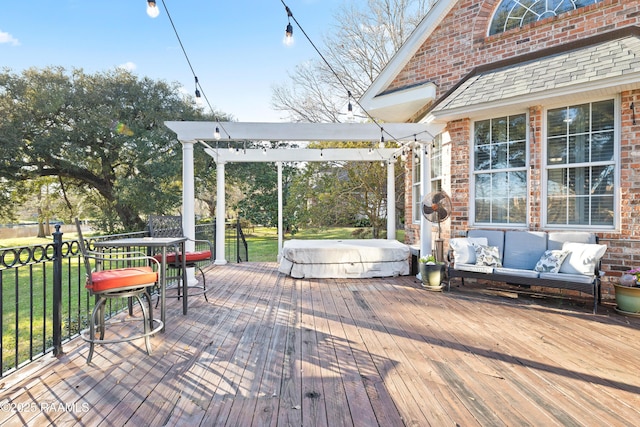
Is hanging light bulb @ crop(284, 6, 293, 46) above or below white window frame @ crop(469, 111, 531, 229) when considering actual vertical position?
above

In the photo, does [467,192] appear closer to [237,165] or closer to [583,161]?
[583,161]

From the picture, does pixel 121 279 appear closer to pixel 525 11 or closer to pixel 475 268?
pixel 475 268

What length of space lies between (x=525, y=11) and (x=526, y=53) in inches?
28.1

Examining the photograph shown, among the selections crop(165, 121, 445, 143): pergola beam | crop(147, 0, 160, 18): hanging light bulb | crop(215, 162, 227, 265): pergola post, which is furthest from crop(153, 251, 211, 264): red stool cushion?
crop(215, 162, 227, 265): pergola post

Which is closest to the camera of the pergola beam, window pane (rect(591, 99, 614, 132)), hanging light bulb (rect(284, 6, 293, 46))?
hanging light bulb (rect(284, 6, 293, 46))

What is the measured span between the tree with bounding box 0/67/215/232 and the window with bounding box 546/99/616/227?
979 cm

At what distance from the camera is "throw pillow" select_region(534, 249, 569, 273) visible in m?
4.21

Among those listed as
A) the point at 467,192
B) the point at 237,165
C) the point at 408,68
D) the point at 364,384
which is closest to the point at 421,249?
the point at 467,192

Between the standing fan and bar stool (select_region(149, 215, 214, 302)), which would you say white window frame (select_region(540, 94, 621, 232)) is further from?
bar stool (select_region(149, 215, 214, 302))

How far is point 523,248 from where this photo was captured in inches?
186

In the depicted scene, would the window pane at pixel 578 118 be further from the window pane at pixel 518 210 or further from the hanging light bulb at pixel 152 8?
the hanging light bulb at pixel 152 8

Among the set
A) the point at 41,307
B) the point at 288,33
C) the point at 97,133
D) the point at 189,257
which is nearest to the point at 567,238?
the point at 288,33

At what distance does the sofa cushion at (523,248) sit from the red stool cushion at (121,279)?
14.8 ft

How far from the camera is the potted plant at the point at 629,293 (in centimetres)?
383
